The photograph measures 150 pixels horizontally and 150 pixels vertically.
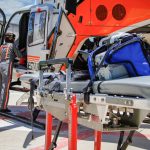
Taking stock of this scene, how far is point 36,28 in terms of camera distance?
26.0ft

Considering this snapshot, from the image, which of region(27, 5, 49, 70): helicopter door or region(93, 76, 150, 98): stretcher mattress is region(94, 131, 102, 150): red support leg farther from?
region(27, 5, 49, 70): helicopter door

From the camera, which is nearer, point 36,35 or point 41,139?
point 41,139

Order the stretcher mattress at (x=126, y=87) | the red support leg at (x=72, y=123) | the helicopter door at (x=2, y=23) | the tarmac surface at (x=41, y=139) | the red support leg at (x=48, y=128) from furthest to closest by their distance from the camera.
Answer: the helicopter door at (x=2, y=23), the tarmac surface at (x=41, y=139), the red support leg at (x=48, y=128), the red support leg at (x=72, y=123), the stretcher mattress at (x=126, y=87)

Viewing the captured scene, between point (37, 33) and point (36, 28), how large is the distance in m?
0.10

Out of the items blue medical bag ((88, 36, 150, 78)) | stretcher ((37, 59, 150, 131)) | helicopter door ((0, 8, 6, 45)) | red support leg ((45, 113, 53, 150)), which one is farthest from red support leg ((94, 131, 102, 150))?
helicopter door ((0, 8, 6, 45))

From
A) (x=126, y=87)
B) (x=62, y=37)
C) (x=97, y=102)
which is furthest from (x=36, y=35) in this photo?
(x=126, y=87)

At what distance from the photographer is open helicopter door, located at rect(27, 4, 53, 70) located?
775 centimetres

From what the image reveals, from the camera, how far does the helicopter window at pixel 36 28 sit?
25.6 feet

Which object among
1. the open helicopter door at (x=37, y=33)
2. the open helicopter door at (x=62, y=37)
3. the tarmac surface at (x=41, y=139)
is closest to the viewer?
the tarmac surface at (x=41, y=139)

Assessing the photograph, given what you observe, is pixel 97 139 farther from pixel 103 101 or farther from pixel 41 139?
pixel 41 139

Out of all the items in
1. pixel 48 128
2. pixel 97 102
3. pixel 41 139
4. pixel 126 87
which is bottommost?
pixel 41 139

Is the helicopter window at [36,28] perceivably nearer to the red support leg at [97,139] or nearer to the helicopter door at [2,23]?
the helicopter door at [2,23]

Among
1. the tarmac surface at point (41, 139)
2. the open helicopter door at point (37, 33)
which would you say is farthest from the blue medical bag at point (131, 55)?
the open helicopter door at point (37, 33)

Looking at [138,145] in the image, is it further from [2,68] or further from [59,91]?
[2,68]
